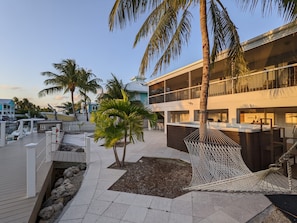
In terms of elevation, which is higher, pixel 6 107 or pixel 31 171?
pixel 6 107

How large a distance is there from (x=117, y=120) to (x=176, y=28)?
11.9 feet

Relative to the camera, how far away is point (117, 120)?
5555mm

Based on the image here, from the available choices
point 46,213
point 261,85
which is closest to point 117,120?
point 46,213

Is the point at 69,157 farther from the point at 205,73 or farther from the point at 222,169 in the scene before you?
the point at 205,73

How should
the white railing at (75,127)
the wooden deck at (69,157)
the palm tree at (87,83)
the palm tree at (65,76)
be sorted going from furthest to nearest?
1. the palm tree at (87,83)
2. the palm tree at (65,76)
3. the white railing at (75,127)
4. the wooden deck at (69,157)

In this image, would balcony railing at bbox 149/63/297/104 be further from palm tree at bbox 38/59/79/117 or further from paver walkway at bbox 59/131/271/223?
palm tree at bbox 38/59/79/117

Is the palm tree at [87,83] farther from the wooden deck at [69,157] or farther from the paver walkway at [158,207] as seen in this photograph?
the paver walkway at [158,207]

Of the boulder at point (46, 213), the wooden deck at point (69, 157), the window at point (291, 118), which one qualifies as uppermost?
the window at point (291, 118)

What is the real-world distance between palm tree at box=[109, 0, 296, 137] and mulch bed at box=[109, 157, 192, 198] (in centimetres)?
138

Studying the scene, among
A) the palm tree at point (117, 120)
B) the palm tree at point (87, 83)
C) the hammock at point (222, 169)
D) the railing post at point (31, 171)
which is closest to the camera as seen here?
the hammock at point (222, 169)

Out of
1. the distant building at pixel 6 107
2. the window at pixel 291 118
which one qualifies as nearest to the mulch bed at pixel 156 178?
the window at pixel 291 118

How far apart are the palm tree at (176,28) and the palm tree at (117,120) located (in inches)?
59.7

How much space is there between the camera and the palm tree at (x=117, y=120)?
5.33m

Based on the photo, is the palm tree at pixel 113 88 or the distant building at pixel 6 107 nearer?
the palm tree at pixel 113 88
